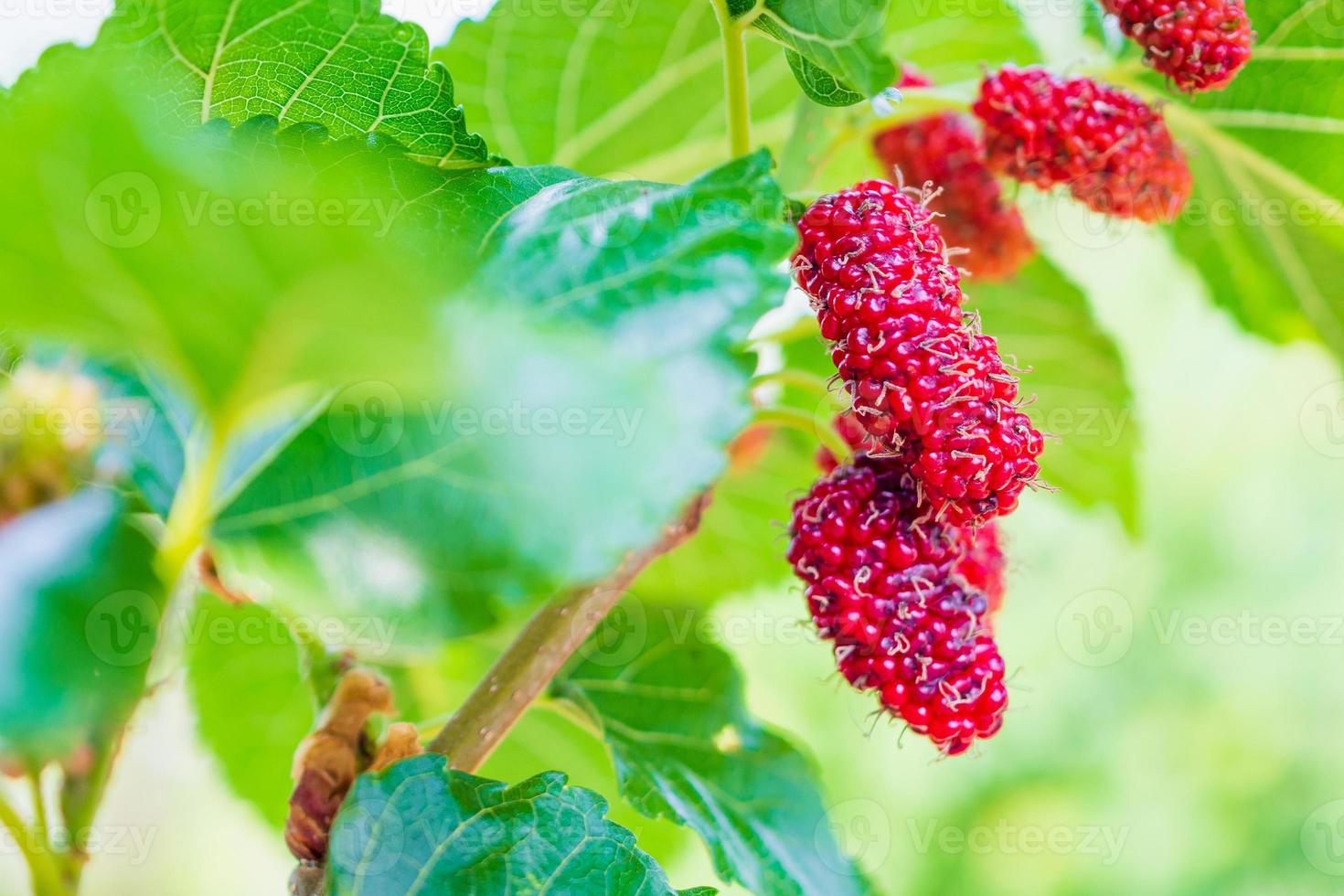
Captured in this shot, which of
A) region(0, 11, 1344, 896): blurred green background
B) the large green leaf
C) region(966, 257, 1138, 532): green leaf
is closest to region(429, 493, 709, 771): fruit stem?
the large green leaf

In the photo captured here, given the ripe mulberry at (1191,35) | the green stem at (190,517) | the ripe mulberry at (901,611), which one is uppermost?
the green stem at (190,517)

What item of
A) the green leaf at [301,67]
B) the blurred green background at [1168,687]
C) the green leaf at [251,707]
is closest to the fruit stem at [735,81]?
the green leaf at [301,67]

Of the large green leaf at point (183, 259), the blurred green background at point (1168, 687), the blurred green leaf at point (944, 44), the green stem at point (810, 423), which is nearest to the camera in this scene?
the large green leaf at point (183, 259)

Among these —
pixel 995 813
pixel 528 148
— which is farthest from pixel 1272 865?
pixel 528 148

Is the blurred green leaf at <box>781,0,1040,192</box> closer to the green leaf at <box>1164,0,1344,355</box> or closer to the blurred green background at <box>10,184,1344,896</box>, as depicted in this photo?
the green leaf at <box>1164,0,1344,355</box>

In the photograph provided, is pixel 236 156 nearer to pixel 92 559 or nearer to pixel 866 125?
pixel 92 559

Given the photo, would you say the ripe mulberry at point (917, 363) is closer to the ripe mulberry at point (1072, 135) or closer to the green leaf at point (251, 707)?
the ripe mulberry at point (1072, 135)
